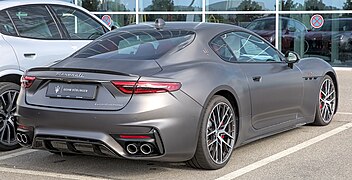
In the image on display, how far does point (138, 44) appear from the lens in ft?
20.3

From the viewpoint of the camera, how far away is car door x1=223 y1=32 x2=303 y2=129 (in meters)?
6.43

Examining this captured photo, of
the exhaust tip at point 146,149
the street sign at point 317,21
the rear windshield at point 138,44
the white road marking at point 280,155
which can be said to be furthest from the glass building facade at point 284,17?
the exhaust tip at point 146,149

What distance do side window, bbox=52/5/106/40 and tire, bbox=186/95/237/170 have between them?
2.65m

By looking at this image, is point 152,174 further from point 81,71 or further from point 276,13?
point 276,13

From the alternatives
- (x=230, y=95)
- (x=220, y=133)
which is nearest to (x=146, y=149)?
(x=220, y=133)

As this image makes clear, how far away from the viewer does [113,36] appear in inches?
259

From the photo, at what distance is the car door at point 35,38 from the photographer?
23.1 feet

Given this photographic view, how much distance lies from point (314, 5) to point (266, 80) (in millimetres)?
10358

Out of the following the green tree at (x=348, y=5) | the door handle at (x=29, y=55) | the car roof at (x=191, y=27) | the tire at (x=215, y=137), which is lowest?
the tire at (x=215, y=137)

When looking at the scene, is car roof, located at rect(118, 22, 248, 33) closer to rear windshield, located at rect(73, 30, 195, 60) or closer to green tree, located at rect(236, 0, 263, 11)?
rear windshield, located at rect(73, 30, 195, 60)

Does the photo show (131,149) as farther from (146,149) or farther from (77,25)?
(77,25)

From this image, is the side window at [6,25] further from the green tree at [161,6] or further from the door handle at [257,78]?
the green tree at [161,6]

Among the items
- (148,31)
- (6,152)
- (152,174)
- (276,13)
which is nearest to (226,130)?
(152,174)

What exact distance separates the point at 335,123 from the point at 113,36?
11.6 ft
